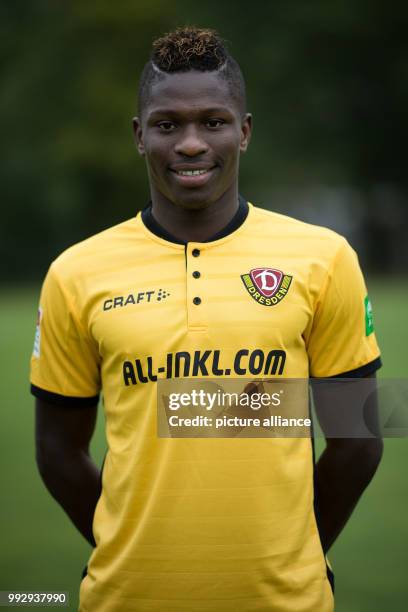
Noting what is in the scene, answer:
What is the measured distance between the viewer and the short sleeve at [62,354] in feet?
8.70

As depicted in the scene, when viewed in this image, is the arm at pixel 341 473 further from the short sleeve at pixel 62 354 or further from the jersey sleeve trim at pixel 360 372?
the short sleeve at pixel 62 354

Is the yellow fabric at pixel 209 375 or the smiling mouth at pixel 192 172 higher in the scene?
the smiling mouth at pixel 192 172

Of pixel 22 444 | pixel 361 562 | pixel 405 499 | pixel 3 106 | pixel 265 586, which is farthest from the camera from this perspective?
pixel 3 106

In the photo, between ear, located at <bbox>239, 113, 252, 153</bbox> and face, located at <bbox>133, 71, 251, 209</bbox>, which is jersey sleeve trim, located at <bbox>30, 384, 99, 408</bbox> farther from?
ear, located at <bbox>239, 113, 252, 153</bbox>

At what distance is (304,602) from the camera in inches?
97.9

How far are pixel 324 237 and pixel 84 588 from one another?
43.2 inches

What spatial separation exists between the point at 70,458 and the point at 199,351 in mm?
573

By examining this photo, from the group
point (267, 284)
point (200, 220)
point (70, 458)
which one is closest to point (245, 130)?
point (200, 220)

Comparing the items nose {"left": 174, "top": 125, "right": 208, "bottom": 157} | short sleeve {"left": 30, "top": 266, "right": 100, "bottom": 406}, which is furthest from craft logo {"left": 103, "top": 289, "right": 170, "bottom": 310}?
nose {"left": 174, "top": 125, "right": 208, "bottom": 157}

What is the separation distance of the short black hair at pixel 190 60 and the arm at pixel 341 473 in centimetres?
90

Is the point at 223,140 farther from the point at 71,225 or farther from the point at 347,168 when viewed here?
the point at 347,168

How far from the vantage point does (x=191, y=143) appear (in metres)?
2.56

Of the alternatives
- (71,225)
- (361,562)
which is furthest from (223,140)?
(71,225)

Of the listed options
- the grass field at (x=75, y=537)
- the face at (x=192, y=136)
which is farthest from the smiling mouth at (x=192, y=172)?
the grass field at (x=75, y=537)
